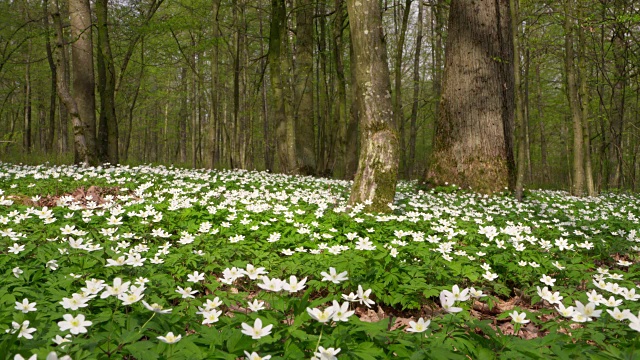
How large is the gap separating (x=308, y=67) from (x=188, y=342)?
13.2 metres

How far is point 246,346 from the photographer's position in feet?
5.65

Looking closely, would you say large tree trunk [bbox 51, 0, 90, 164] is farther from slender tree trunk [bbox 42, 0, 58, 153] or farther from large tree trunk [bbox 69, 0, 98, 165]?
slender tree trunk [bbox 42, 0, 58, 153]

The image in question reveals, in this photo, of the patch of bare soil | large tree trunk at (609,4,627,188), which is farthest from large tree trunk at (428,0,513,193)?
the patch of bare soil

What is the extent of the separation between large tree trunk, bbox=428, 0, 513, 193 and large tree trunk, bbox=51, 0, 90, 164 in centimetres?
850

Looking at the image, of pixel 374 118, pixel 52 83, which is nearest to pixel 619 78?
pixel 374 118

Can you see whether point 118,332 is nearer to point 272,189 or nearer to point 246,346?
point 246,346

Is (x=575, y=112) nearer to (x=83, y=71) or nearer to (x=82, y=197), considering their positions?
(x=82, y=197)

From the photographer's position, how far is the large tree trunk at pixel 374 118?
5652mm

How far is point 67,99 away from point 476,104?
941cm

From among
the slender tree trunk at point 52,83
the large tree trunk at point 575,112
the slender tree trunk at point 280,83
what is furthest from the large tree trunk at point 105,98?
the large tree trunk at point 575,112

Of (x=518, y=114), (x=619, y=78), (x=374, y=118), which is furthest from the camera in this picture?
(x=619, y=78)

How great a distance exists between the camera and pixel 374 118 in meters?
5.71

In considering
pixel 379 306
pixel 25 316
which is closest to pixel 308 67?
pixel 379 306

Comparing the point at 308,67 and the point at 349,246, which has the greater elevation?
the point at 308,67
